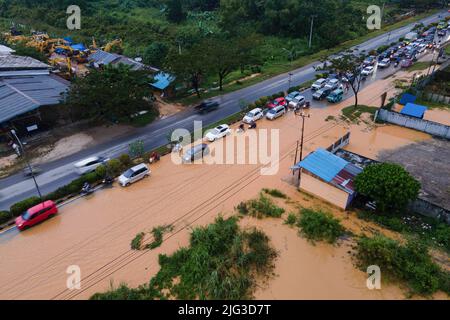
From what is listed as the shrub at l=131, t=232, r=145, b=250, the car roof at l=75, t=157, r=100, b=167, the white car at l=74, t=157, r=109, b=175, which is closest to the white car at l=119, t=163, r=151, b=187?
the white car at l=74, t=157, r=109, b=175

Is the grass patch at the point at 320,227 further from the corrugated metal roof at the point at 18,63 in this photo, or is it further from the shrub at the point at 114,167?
the corrugated metal roof at the point at 18,63

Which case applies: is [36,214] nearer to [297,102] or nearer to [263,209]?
[263,209]

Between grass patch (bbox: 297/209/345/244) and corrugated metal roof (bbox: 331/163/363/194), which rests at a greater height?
corrugated metal roof (bbox: 331/163/363/194)

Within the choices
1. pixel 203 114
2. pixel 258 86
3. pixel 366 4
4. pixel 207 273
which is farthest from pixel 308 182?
pixel 366 4

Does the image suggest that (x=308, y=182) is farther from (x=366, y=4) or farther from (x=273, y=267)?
(x=366, y=4)

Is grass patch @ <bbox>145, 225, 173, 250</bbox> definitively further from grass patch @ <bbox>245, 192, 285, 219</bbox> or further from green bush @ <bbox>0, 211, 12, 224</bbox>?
green bush @ <bbox>0, 211, 12, 224</bbox>

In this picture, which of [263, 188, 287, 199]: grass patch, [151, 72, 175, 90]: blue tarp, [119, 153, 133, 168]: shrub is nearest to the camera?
[263, 188, 287, 199]: grass patch

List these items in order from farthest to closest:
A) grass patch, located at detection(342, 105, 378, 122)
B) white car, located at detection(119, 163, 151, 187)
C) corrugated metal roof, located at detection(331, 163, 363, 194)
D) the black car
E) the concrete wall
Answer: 1. the black car
2. grass patch, located at detection(342, 105, 378, 122)
3. the concrete wall
4. white car, located at detection(119, 163, 151, 187)
5. corrugated metal roof, located at detection(331, 163, 363, 194)

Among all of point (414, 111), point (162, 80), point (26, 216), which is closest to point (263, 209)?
point (26, 216)
